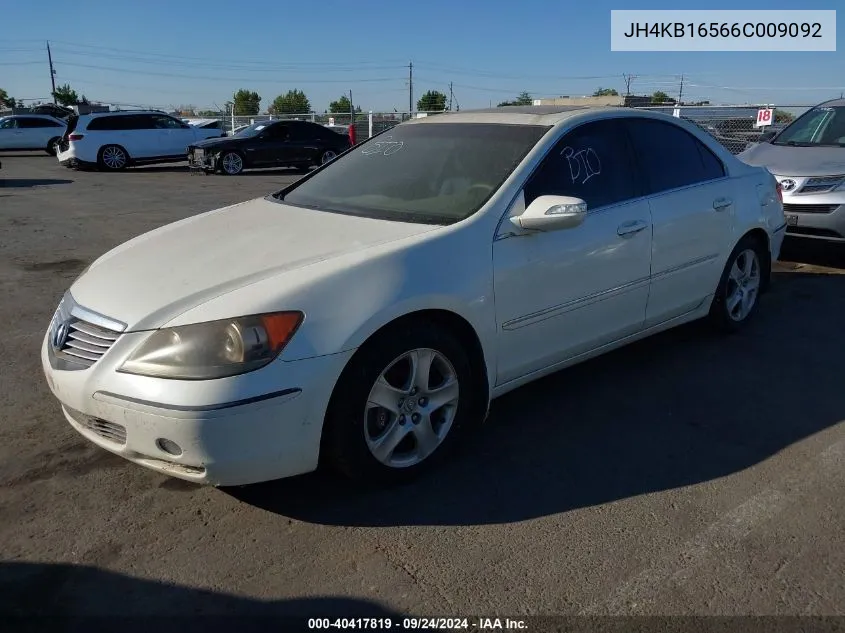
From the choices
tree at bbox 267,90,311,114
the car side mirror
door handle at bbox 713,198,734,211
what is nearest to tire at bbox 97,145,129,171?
door handle at bbox 713,198,734,211

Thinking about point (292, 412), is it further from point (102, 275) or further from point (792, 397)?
point (792, 397)

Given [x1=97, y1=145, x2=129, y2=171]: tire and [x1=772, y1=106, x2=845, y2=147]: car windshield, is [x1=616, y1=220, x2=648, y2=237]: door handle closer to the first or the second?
[x1=772, y1=106, x2=845, y2=147]: car windshield

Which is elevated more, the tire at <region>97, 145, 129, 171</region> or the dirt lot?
the tire at <region>97, 145, 129, 171</region>

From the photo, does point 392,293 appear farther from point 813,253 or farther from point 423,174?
point 813,253

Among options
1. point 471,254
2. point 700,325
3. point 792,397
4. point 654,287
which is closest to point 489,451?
point 471,254

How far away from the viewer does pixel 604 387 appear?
4.27 meters

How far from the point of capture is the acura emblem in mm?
3027

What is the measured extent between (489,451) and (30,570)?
1.92m

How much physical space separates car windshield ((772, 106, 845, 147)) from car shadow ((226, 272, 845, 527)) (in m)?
3.68

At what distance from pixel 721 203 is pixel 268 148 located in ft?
51.2

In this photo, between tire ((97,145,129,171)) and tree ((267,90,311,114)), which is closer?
tire ((97,145,129,171))

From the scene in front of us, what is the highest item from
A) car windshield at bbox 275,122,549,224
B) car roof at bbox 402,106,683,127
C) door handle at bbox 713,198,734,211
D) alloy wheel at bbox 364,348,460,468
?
car roof at bbox 402,106,683,127

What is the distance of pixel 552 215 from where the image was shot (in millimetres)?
3299

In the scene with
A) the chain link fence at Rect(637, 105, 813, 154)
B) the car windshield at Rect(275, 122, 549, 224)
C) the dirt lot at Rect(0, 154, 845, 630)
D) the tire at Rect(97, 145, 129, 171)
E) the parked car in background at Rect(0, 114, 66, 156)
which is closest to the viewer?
the dirt lot at Rect(0, 154, 845, 630)
